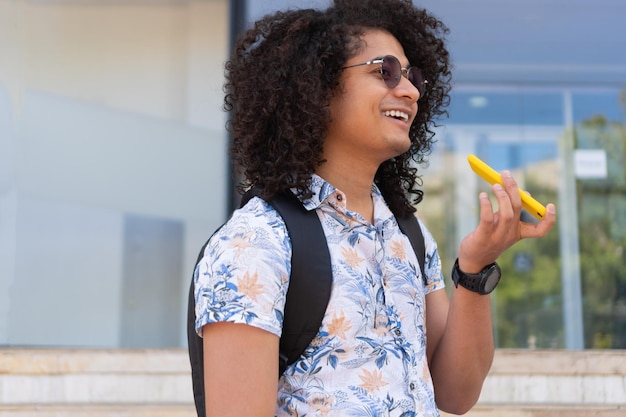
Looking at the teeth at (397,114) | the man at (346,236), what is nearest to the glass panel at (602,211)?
the man at (346,236)

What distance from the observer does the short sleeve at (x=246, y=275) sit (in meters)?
1.65

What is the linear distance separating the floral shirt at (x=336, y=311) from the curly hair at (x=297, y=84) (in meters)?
0.12

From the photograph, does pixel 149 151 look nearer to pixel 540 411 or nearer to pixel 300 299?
pixel 540 411

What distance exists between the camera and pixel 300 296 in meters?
1.70

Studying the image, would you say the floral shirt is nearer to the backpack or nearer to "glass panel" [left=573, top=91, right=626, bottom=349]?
the backpack

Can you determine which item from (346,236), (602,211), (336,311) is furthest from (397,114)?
(602,211)

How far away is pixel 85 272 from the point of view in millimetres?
6027

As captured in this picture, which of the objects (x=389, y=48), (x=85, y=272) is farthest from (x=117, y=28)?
(x=389, y=48)

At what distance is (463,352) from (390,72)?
0.63 meters

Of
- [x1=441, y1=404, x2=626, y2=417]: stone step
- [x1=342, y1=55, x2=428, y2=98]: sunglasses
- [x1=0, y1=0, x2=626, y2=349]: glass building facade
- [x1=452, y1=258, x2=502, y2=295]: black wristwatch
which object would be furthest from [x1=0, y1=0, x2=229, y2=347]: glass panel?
[x1=452, y1=258, x2=502, y2=295]: black wristwatch

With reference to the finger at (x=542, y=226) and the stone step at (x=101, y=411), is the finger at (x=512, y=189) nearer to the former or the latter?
the finger at (x=542, y=226)

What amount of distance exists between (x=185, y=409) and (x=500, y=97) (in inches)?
137

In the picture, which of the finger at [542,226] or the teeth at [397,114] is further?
the teeth at [397,114]

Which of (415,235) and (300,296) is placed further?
(415,235)
